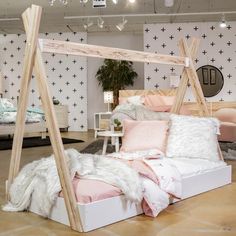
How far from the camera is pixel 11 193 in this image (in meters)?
2.88

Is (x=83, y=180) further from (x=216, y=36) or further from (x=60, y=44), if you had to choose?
(x=216, y=36)

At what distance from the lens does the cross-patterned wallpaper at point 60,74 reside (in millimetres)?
10297

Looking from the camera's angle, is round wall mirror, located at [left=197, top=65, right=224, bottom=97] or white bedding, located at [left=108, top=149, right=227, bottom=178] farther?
round wall mirror, located at [left=197, top=65, right=224, bottom=97]

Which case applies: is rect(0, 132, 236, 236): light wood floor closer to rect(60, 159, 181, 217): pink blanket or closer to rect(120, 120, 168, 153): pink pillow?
rect(60, 159, 181, 217): pink blanket

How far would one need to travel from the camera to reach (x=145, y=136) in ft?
12.3

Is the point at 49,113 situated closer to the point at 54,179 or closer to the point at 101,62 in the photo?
the point at 54,179

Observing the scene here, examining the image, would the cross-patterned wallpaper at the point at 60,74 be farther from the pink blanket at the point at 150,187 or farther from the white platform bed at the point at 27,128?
the pink blanket at the point at 150,187

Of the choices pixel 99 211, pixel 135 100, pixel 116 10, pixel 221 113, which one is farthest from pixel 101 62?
pixel 99 211

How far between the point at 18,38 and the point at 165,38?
4.37m

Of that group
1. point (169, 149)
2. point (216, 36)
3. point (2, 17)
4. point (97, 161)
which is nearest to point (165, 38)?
point (216, 36)

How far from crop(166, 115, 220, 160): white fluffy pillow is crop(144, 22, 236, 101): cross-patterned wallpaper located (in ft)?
17.9

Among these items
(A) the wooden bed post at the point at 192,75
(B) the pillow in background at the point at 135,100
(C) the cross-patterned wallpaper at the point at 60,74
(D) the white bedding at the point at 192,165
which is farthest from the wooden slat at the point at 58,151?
(C) the cross-patterned wallpaper at the point at 60,74

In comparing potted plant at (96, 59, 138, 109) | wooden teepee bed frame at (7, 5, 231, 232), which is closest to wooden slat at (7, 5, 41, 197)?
wooden teepee bed frame at (7, 5, 231, 232)

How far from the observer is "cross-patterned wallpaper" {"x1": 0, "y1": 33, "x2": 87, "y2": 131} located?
10297 mm
